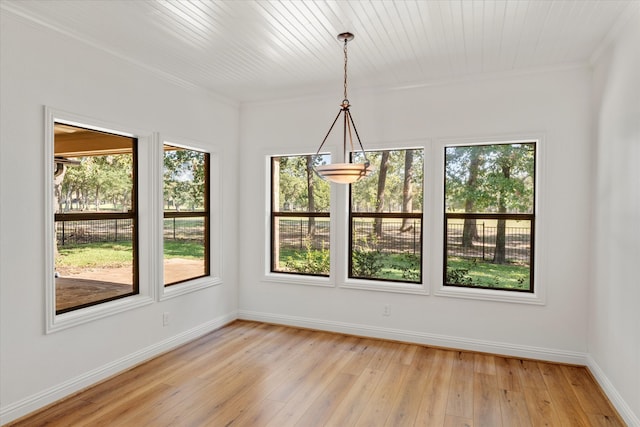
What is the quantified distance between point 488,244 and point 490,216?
11.7 inches

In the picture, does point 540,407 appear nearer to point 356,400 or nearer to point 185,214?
point 356,400

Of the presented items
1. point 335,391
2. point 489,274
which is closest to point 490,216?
point 489,274

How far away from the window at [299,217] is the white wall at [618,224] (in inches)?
107

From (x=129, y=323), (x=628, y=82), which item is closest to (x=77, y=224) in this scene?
(x=129, y=323)

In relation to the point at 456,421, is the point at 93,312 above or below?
above

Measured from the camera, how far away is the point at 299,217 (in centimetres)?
496

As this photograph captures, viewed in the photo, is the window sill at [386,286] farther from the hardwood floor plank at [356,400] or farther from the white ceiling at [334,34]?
the white ceiling at [334,34]

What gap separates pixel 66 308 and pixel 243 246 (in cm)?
225

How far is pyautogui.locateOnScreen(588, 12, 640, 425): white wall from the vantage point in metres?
2.65

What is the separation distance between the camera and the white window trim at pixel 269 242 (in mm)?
4664

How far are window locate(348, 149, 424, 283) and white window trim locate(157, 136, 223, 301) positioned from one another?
5.32ft

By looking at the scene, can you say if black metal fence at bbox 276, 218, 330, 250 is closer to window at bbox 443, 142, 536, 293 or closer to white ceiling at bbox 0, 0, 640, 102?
window at bbox 443, 142, 536, 293

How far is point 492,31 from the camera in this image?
304cm

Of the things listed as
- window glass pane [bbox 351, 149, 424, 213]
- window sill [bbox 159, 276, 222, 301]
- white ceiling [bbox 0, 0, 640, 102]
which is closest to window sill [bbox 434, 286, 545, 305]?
window glass pane [bbox 351, 149, 424, 213]
